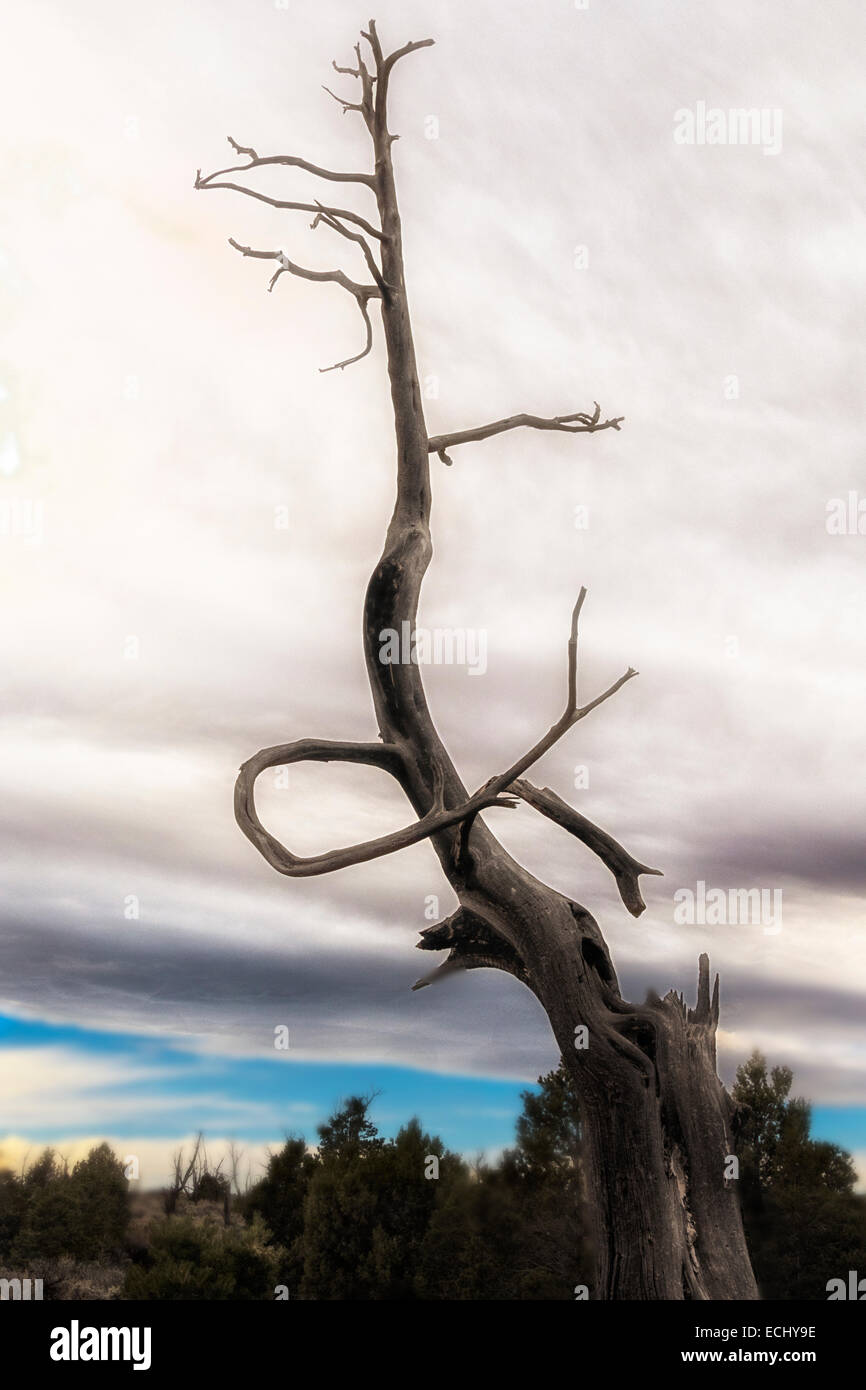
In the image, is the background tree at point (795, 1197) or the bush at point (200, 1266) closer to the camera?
the background tree at point (795, 1197)

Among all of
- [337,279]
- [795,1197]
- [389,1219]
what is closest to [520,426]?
[337,279]

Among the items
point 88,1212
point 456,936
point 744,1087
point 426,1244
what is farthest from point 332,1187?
point 456,936

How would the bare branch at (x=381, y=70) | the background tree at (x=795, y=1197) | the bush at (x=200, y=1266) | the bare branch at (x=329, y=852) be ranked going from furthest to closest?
the bush at (x=200, y=1266)
the background tree at (x=795, y=1197)
the bare branch at (x=381, y=70)
the bare branch at (x=329, y=852)

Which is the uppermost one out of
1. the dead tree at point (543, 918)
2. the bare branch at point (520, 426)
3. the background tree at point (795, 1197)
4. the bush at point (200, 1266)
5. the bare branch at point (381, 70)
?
the bare branch at point (381, 70)

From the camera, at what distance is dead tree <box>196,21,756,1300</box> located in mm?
6012

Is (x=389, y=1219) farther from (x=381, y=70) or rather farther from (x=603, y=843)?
(x=381, y=70)

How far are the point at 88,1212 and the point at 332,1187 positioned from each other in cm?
377

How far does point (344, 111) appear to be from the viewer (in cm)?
721

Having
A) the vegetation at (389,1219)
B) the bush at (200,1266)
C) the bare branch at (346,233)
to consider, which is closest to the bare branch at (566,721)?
the bare branch at (346,233)

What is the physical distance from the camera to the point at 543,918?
21.2ft

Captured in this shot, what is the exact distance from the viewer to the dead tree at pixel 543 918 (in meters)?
6.01

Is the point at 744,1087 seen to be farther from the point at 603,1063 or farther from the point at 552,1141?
the point at 603,1063

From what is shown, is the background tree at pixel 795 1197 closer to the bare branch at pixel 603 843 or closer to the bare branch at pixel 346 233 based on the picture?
the bare branch at pixel 603 843
